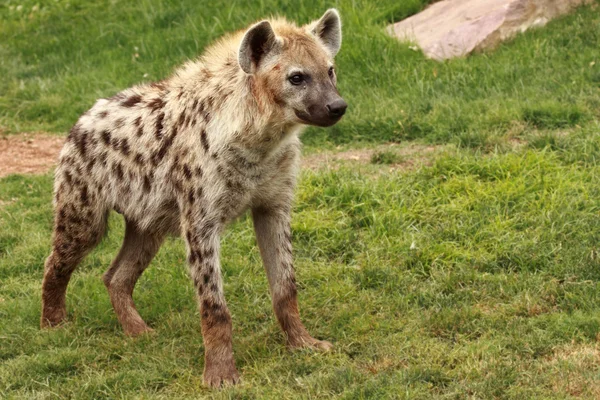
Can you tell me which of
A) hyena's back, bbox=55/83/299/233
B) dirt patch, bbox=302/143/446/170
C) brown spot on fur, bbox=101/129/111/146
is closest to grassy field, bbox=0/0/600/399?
dirt patch, bbox=302/143/446/170

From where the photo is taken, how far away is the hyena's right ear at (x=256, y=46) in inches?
161

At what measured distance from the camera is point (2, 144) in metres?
7.45

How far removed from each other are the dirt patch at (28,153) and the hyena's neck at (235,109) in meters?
2.78

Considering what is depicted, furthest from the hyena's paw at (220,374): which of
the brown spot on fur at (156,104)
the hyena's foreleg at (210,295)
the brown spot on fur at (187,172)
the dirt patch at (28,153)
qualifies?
the dirt patch at (28,153)

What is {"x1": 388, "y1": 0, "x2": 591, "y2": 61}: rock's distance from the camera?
722 cm

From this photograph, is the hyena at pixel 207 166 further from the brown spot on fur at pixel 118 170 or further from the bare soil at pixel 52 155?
the bare soil at pixel 52 155

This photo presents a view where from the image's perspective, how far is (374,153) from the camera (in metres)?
6.28

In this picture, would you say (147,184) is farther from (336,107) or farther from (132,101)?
(336,107)

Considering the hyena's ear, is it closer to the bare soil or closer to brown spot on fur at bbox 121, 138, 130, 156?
brown spot on fur at bbox 121, 138, 130, 156

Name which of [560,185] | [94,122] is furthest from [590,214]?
[94,122]

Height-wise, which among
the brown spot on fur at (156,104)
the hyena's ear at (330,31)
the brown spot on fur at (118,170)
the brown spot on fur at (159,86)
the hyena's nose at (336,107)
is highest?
the hyena's ear at (330,31)

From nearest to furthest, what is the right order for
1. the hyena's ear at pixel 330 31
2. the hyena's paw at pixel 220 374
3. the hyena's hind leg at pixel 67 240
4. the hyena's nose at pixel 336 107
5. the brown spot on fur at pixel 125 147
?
the hyena's nose at pixel 336 107 → the hyena's paw at pixel 220 374 → the hyena's ear at pixel 330 31 → the brown spot on fur at pixel 125 147 → the hyena's hind leg at pixel 67 240

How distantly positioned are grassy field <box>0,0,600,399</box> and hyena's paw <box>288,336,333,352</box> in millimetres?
63

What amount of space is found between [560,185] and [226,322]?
2.15 m
